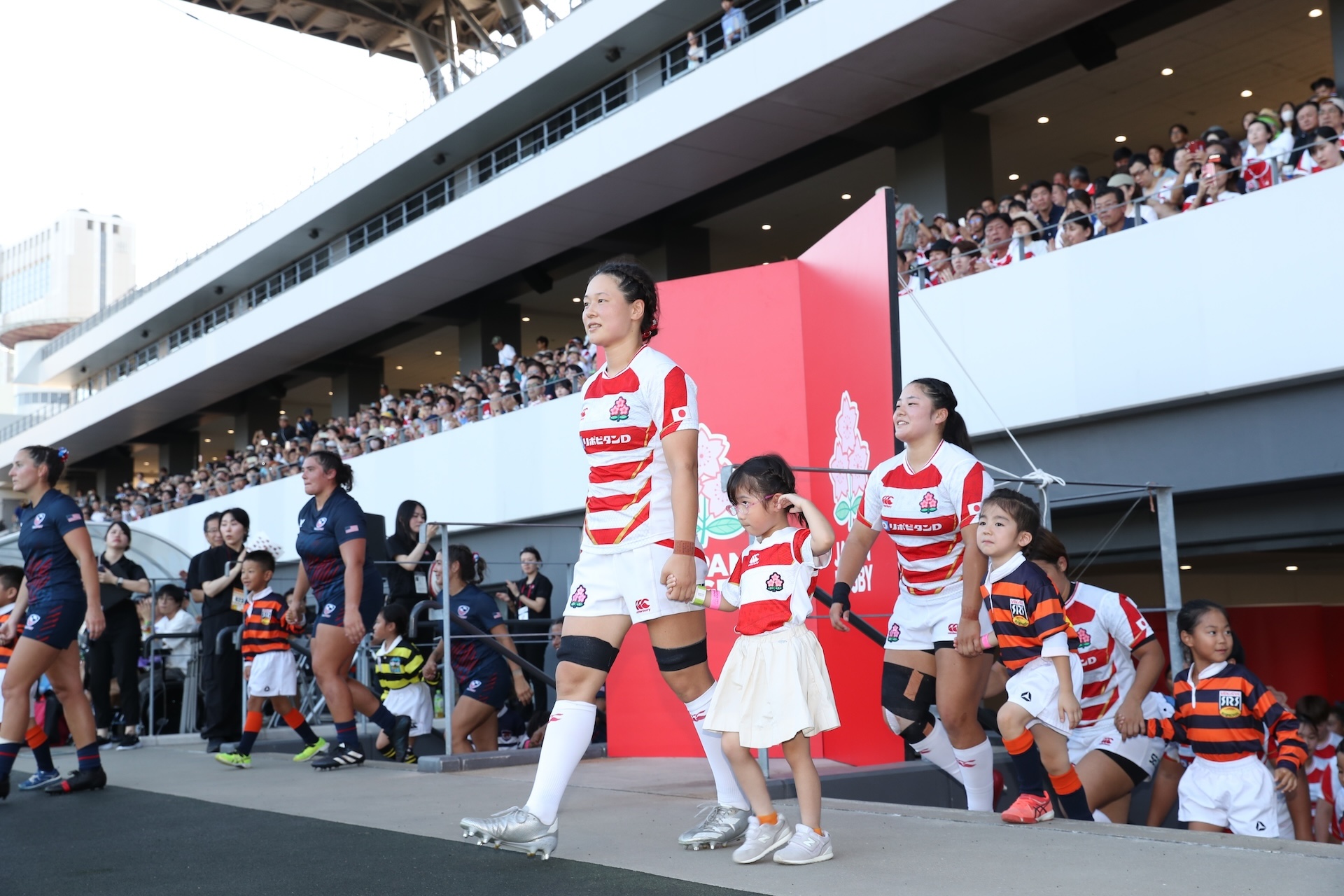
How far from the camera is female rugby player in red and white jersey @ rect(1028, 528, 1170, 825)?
15.0 ft

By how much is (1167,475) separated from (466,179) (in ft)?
47.6

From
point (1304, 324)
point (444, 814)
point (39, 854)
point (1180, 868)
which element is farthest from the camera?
point (1304, 324)

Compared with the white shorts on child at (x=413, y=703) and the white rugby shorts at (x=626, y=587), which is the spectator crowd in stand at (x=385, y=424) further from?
the white rugby shorts at (x=626, y=587)

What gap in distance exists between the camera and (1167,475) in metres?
9.13

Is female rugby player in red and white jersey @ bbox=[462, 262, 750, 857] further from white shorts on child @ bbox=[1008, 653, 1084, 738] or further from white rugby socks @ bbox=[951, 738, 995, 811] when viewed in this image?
white rugby socks @ bbox=[951, 738, 995, 811]

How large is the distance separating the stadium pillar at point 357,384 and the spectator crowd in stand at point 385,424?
297 mm

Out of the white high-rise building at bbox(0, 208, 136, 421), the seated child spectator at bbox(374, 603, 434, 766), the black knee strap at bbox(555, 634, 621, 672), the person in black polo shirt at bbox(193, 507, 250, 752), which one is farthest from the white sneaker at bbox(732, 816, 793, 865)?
the white high-rise building at bbox(0, 208, 136, 421)

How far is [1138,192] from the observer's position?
9.84 metres

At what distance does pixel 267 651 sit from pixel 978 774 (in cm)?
437

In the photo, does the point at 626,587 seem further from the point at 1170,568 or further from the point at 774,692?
the point at 1170,568

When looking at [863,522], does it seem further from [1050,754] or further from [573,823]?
[573,823]

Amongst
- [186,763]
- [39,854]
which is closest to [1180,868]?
[39,854]

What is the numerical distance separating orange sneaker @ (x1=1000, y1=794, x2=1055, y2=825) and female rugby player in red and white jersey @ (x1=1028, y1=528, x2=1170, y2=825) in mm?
962

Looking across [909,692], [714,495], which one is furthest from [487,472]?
[909,692]
